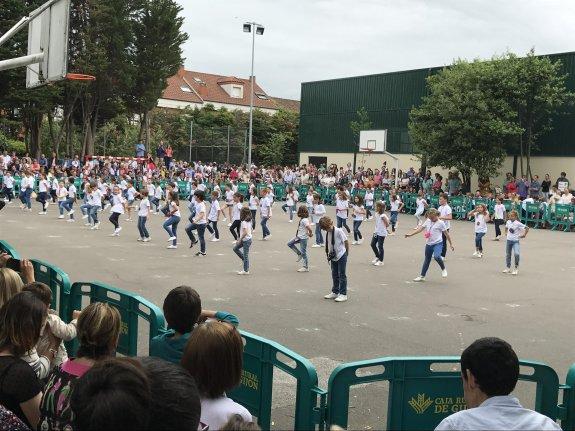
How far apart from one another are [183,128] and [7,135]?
14.1 metres

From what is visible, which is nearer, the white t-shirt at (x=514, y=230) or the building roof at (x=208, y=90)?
the white t-shirt at (x=514, y=230)

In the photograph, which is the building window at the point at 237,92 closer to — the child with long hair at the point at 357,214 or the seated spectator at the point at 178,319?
the child with long hair at the point at 357,214

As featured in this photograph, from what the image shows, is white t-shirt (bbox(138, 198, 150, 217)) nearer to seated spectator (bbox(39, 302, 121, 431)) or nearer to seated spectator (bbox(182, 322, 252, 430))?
seated spectator (bbox(39, 302, 121, 431))

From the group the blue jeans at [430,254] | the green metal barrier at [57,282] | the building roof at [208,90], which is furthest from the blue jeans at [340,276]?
the building roof at [208,90]

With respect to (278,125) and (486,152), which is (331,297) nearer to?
(486,152)

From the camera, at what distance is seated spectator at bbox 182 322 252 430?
10.2 ft

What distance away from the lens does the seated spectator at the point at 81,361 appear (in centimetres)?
303

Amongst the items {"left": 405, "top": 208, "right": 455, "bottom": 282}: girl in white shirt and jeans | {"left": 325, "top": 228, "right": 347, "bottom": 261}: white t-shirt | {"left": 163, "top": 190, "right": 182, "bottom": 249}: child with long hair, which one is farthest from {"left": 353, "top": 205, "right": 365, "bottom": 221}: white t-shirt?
{"left": 325, "top": 228, "right": 347, "bottom": 261}: white t-shirt

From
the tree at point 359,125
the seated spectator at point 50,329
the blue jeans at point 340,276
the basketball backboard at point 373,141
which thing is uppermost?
the tree at point 359,125

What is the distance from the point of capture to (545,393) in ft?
15.6

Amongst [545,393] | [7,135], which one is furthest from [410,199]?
[7,135]

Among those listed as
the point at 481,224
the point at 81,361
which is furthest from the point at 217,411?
the point at 481,224

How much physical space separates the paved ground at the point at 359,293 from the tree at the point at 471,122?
13.3 meters

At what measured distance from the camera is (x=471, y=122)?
33.9 meters
